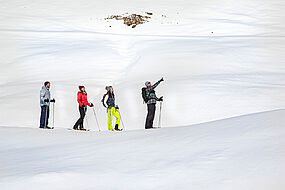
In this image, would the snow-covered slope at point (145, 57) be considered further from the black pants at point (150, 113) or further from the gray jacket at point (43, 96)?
the gray jacket at point (43, 96)

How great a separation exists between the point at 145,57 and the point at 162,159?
1562 cm

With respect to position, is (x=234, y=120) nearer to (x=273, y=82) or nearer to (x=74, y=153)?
(x=74, y=153)

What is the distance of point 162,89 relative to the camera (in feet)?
55.1

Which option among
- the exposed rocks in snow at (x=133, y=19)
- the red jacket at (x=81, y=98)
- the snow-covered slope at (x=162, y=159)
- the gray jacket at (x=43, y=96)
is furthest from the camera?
the exposed rocks in snow at (x=133, y=19)

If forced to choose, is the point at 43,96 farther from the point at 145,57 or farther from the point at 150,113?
the point at 145,57

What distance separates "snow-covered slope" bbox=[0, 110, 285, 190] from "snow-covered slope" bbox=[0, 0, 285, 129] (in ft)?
18.3

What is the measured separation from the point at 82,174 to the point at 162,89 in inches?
406

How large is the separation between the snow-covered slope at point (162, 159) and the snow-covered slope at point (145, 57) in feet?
18.3

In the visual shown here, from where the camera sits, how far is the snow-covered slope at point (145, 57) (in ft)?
50.4

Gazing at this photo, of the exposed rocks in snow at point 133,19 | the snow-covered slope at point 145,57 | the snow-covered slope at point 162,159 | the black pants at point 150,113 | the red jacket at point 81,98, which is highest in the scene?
the exposed rocks in snow at point 133,19

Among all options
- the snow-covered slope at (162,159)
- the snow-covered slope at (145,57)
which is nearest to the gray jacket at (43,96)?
the snow-covered slope at (145,57)

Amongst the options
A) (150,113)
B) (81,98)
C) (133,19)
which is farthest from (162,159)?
(133,19)

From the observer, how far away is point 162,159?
7.17m

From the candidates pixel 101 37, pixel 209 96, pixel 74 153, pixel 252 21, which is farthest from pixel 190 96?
pixel 252 21
